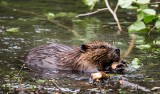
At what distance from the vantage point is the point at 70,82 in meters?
7.21

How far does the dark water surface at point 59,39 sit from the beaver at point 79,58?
0.32 meters

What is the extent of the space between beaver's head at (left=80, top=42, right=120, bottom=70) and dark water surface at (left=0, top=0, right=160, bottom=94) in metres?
0.44

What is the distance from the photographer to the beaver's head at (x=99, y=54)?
8148 millimetres

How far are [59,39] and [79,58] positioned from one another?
233 centimetres

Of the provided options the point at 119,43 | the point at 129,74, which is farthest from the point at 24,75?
the point at 119,43

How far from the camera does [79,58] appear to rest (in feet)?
27.0

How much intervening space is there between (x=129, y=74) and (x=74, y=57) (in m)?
1.04

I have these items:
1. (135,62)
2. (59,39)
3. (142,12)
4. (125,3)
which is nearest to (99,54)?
(135,62)

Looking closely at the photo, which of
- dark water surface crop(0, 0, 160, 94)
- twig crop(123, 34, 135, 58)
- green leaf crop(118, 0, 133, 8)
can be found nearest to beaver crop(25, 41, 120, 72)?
dark water surface crop(0, 0, 160, 94)

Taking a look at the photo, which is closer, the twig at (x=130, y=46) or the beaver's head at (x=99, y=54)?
the beaver's head at (x=99, y=54)

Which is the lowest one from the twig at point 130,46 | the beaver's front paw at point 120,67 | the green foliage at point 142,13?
the beaver's front paw at point 120,67

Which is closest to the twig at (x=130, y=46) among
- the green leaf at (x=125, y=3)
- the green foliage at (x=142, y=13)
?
the green foliage at (x=142, y=13)

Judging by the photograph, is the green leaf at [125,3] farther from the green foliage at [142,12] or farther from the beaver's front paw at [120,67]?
the beaver's front paw at [120,67]

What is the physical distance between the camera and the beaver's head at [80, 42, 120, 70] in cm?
815
